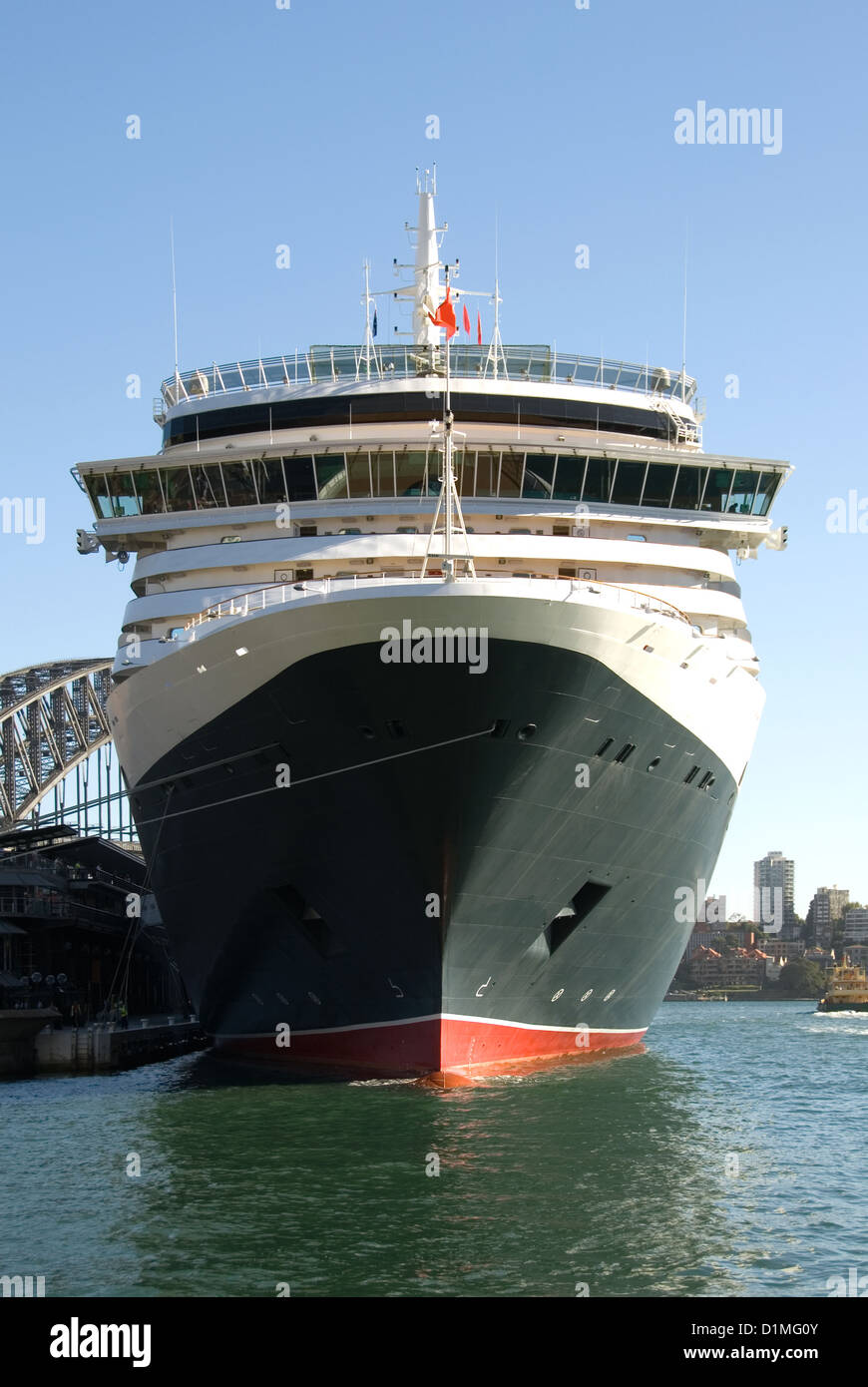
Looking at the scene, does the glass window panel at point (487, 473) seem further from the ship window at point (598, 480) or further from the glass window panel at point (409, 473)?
the ship window at point (598, 480)

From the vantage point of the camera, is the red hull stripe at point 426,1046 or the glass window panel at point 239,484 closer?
the red hull stripe at point 426,1046

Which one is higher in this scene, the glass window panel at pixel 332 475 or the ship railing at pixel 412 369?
the ship railing at pixel 412 369

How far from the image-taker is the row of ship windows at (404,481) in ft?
100

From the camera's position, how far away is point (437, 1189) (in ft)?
59.0

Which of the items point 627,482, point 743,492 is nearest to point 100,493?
point 627,482

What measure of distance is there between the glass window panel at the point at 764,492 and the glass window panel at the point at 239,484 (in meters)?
10.7

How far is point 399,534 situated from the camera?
29.4 m

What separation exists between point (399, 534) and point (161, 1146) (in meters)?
12.2

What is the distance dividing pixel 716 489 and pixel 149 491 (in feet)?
38.5

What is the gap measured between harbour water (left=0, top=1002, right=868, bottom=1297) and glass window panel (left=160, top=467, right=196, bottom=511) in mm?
11322

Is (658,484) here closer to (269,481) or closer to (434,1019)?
(269,481)

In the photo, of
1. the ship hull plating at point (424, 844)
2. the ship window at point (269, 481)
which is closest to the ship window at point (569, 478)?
the ship window at point (269, 481)

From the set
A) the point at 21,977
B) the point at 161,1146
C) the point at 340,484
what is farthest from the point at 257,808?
the point at 21,977
